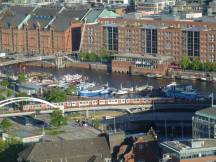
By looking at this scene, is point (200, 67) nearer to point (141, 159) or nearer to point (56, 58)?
point (56, 58)

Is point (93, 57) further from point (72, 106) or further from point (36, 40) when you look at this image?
Result: point (72, 106)

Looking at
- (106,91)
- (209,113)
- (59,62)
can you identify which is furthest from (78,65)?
(209,113)

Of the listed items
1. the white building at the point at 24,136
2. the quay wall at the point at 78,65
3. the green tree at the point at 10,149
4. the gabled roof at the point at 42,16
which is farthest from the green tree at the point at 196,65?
the green tree at the point at 10,149

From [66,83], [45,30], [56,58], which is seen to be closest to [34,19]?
[45,30]

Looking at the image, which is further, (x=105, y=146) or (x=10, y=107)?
Answer: (x=10, y=107)

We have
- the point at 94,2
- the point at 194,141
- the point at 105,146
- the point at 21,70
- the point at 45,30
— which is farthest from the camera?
the point at 94,2

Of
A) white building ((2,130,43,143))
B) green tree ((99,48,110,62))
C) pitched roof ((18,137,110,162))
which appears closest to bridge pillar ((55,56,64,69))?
green tree ((99,48,110,62))
